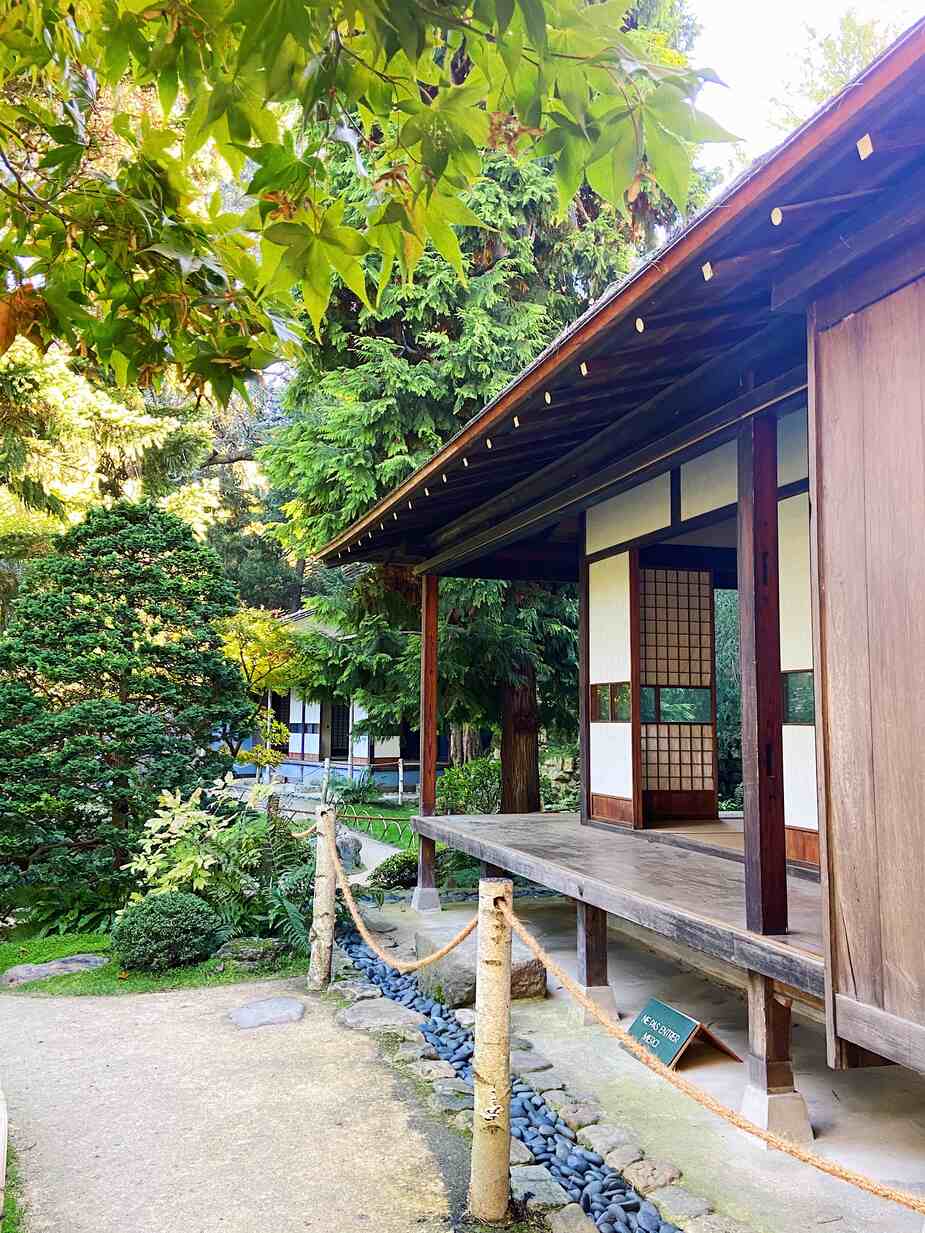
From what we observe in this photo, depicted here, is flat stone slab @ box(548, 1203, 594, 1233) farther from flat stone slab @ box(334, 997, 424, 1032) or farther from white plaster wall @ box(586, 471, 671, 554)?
white plaster wall @ box(586, 471, 671, 554)

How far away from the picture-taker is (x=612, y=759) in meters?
7.49

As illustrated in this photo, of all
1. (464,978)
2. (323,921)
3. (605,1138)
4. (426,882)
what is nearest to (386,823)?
(426,882)

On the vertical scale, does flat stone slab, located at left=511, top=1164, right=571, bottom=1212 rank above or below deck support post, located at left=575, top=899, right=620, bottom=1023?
below

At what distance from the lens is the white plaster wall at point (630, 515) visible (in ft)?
22.4

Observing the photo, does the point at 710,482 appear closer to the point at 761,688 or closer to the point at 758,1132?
the point at 761,688

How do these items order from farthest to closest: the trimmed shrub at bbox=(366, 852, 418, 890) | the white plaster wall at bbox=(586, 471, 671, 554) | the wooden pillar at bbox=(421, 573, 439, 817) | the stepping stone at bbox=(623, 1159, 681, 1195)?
the trimmed shrub at bbox=(366, 852, 418, 890) → the wooden pillar at bbox=(421, 573, 439, 817) → the white plaster wall at bbox=(586, 471, 671, 554) → the stepping stone at bbox=(623, 1159, 681, 1195)

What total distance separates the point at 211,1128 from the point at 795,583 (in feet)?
13.2

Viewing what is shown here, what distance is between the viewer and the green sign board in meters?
4.59

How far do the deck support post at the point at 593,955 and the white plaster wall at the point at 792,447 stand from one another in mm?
2755

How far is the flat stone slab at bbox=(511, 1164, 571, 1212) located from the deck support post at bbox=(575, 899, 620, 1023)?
1.89 m

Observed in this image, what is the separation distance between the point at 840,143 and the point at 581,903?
416 cm

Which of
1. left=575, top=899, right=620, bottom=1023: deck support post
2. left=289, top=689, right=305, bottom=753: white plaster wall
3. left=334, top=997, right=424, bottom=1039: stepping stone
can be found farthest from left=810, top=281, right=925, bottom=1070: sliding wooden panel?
left=289, top=689, right=305, bottom=753: white plaster wall

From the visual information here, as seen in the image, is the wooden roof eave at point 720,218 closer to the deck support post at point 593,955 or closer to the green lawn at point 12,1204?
the deck support post at point 593,955

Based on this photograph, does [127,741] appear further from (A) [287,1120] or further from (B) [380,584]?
(A) [287,1120]
